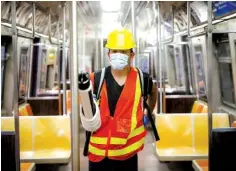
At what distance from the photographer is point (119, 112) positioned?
7.06 ft

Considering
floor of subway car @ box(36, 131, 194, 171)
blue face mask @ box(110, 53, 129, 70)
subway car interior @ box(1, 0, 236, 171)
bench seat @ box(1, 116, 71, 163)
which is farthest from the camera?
floor of subway car @ box(36, 131, 194, 171)

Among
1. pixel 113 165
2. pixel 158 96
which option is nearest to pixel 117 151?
pixel 113 165

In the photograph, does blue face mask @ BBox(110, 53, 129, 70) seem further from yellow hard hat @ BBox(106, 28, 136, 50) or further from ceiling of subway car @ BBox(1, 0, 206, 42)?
ceiling of subway car @ BBox(1, 0, 206, 42)

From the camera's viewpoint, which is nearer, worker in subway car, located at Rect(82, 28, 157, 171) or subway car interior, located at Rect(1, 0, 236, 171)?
worker in subway car, located at Rect(82, 28, 157, 171)

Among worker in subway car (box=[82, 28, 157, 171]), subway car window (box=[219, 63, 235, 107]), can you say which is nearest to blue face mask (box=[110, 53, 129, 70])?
worker in subway car (box=[82, 28, 157, 171])

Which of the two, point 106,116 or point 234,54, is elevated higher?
point 234,54

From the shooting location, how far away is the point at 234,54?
3.89 meters

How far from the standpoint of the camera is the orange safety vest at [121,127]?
214cm

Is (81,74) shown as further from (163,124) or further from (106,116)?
(163,124)

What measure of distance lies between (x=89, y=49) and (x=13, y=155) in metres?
6.48

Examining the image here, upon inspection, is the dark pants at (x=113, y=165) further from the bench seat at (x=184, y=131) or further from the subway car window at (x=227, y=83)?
the subway car window at (x=227, y=83)

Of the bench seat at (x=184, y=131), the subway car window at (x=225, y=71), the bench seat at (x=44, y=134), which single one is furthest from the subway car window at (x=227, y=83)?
the bench seat at (x=44, y=134)

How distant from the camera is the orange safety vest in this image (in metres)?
2.14

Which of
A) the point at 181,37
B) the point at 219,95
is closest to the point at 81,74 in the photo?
the point at 219,95
